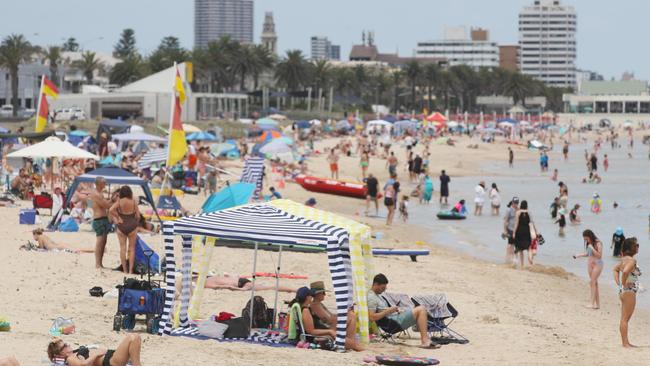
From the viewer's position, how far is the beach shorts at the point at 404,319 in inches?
486

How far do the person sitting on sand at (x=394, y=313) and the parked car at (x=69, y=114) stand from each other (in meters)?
51.0

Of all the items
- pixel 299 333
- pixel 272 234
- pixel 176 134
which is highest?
pixel 176 134

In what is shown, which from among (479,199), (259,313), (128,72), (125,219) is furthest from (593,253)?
(128,72)

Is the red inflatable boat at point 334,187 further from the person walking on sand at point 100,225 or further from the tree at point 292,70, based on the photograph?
the tree at point 292,70

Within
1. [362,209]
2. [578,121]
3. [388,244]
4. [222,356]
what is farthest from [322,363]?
[578,121]

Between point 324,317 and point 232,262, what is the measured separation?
19.2 feet

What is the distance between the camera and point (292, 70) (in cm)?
11175

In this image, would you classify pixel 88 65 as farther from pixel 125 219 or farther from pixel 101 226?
pixel 125 219

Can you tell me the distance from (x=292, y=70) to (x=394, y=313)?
10021 cm

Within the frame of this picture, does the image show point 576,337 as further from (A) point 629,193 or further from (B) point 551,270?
(A) point 629,193

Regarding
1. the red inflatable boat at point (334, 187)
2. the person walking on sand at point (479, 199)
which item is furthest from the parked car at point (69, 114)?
the person walking on sand at point (479, 199)

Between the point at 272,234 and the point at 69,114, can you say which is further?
the point at 69,114

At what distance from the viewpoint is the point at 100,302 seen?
12953 millimetres

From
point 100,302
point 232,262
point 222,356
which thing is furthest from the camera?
point 232,262
